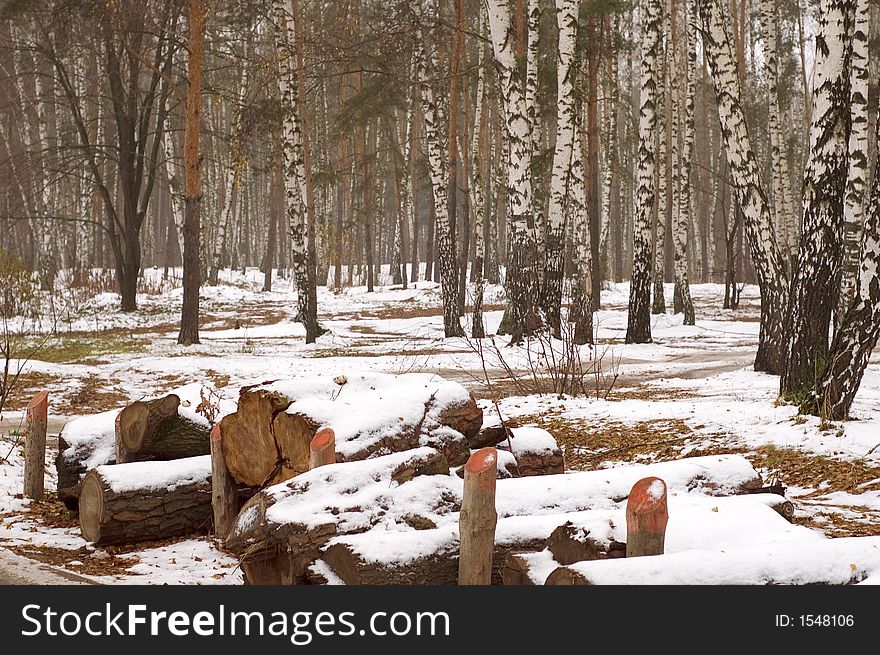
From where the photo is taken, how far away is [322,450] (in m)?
4.43

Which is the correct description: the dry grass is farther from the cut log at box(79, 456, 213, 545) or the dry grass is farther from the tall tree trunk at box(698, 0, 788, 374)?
the tall tree trunk at box(698, 0, 788, 374)

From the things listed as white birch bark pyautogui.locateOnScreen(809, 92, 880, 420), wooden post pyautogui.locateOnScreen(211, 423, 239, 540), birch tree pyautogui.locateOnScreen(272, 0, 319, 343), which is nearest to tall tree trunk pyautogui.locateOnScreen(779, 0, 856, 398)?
white birch bark pyautogui.locateOnScreen(809, 92, 880, 420)

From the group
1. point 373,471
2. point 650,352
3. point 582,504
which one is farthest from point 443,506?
point 650,352

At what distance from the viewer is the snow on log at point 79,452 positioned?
19.2ft

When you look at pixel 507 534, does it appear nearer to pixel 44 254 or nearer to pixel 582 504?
pixel 582 504

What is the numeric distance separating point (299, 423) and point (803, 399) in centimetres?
429

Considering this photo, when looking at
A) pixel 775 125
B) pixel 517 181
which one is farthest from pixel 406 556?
pixel 775 125

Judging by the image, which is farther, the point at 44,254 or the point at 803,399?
the point at 44,254

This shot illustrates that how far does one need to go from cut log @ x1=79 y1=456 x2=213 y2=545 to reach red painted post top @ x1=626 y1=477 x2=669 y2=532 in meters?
3.26

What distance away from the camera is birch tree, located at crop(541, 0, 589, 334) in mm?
13477

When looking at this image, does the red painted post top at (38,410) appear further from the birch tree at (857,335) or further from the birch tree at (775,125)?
the birch tree at (775,125)

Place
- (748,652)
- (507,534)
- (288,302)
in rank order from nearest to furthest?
(748,652), (507,534), (288,302)

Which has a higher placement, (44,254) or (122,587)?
(44,254)

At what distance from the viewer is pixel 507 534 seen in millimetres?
3713
